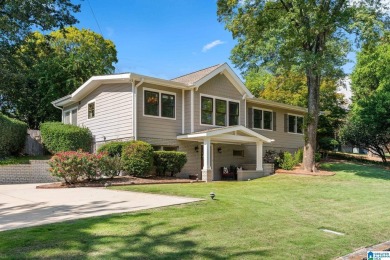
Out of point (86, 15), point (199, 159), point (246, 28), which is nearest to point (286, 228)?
point (199, 159)

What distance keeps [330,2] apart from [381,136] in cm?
1269

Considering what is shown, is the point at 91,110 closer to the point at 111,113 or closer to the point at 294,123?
the point at 111,113

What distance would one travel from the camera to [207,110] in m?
19.6

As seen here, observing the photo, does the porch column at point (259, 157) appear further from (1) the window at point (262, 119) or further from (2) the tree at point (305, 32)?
(1) the window at point (262, 119)

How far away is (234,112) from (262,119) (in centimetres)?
322

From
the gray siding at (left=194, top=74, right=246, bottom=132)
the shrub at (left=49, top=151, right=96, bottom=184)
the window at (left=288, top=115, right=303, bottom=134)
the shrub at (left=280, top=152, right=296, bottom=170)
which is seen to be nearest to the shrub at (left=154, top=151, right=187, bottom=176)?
the gray siding at (left=194, top=74, right=246, bottom=132)

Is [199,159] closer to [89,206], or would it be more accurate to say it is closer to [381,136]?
[89,206]

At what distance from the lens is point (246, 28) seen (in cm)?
2062

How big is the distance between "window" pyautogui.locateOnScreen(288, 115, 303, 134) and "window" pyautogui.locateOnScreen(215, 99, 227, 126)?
24.0ft

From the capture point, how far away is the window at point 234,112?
2086 cm

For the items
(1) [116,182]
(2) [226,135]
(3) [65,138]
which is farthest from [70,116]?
(1) [116,182]

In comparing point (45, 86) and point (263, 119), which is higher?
point (45, 86)

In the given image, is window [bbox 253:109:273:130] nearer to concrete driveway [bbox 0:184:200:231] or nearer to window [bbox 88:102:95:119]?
window [bbox 88:102:95:119]

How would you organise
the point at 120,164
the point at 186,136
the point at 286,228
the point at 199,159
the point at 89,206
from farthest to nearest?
the point at 199,159, the point at 186,136, the point at 120,164, the point at 89,206, the point at 286,228
